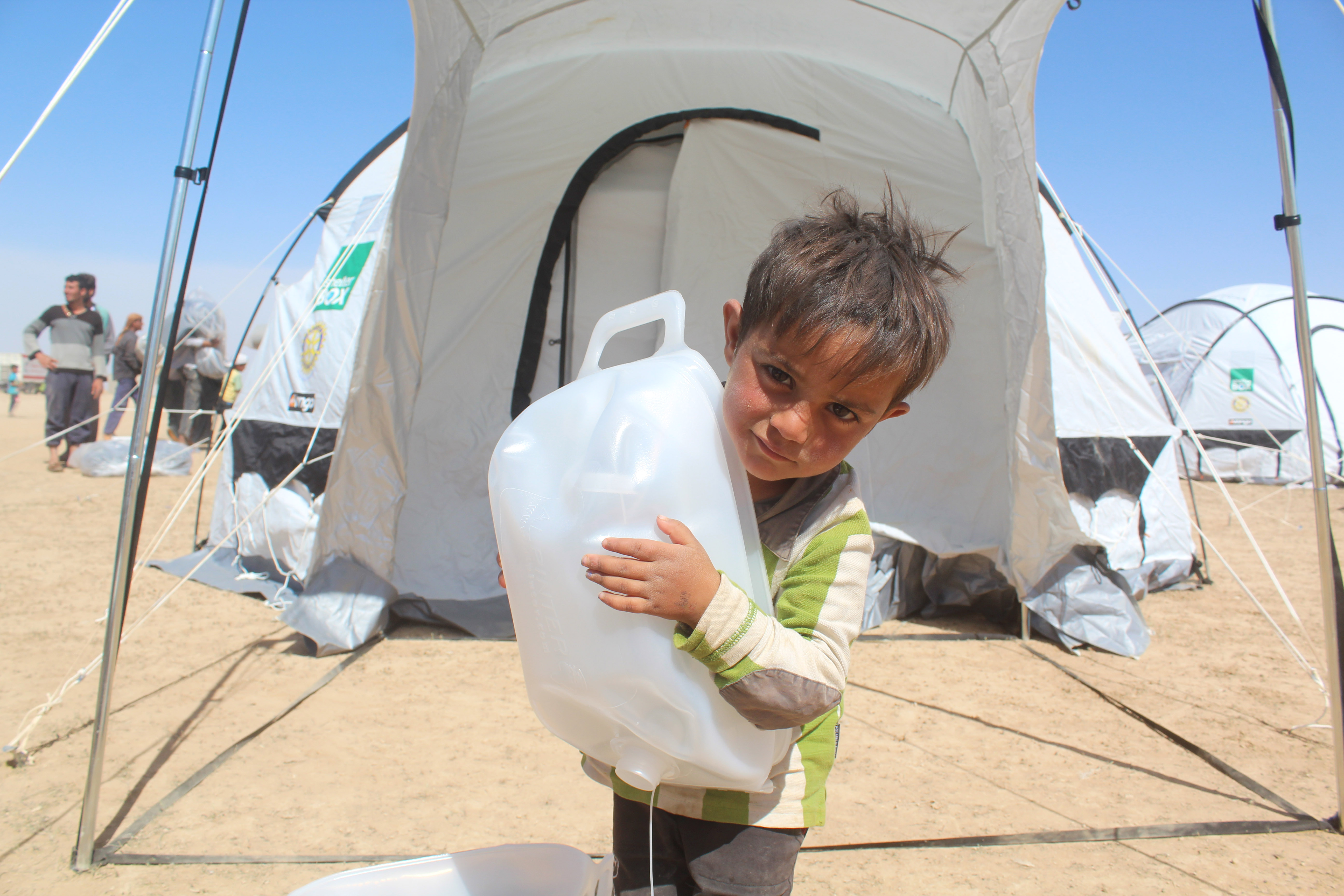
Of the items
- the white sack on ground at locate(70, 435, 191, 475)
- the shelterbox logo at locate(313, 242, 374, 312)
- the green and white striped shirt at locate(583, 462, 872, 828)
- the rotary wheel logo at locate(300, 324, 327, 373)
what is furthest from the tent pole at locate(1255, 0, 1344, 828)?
the white sack on ground at locate(70, 435, 191, 475)

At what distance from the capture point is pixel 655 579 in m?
0.69

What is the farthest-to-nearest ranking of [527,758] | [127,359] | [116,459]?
1. [127,359]
2. [116,459]
3. [527,758]

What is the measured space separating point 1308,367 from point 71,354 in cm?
710

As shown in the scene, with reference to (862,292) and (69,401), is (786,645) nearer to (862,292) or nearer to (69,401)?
(862,292)

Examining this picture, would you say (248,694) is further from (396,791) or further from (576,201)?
(576,201)

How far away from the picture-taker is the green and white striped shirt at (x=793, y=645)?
2.34 feet

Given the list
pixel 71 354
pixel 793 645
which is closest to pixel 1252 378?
pixel 793 645

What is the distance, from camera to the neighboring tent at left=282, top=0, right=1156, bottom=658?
2646 millimetres

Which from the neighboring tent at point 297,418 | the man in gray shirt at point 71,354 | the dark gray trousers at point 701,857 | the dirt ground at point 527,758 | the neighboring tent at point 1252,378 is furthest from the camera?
the neighboring tent at point 1252,378

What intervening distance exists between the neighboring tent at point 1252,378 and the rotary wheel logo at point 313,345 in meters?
7.52

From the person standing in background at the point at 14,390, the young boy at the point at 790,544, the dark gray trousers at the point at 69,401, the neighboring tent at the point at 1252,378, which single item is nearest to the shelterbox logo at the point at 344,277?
the young boy at the point at 790,544

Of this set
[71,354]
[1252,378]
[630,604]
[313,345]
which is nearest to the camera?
[630,604]

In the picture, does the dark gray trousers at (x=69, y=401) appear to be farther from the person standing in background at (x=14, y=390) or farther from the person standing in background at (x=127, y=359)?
the person standing in background at (x=14, y=390)

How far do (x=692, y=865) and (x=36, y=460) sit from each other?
774 cm
